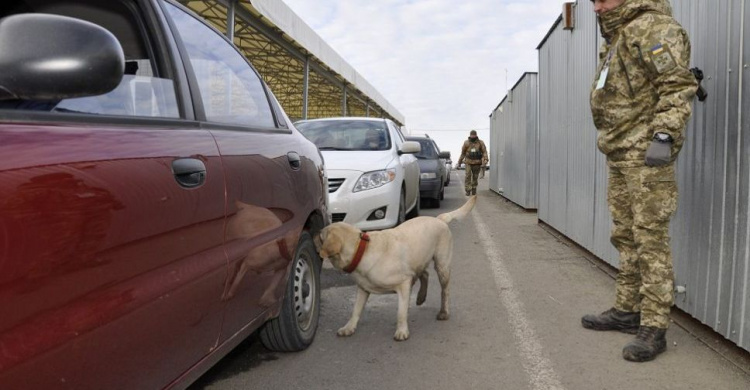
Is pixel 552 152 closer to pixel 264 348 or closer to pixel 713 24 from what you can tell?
pixel 713 24

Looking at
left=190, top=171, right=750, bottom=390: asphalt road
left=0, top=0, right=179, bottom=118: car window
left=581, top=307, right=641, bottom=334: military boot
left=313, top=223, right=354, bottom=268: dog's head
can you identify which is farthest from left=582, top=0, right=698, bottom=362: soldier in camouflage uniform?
left=0, top=0, right=179, bottom=118: car window

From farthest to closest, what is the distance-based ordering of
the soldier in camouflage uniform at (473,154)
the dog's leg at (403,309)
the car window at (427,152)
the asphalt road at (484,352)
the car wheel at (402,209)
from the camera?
the soldier in camouflage uniform at (473,154) < the car window at (427,152) < the car wheel at (402,209) < the dog's leg at (403,309) < the asphalt road at (484,352)

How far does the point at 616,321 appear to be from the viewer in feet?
12.2

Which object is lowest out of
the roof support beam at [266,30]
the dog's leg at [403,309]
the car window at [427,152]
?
the dog's leg at [403,309]

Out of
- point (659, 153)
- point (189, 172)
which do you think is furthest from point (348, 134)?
point (189, 172)

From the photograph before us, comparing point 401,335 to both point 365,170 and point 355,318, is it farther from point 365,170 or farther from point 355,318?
point 365,170

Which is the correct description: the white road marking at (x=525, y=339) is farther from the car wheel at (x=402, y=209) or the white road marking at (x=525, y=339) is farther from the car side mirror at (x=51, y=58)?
the car side mirror at (x=51, y=58)

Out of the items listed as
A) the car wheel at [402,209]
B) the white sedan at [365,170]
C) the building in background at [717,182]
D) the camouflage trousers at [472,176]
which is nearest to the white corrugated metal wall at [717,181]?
the building in background at [717,182]

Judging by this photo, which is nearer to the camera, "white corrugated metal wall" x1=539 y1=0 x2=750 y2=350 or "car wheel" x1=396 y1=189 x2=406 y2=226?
"white corrugated metal wall" x1=539 y1=0 x2=750 y2=350

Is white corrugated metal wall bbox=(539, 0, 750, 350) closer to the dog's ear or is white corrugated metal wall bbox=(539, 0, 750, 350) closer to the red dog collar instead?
the red dog collar

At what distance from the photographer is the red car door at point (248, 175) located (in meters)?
2.22

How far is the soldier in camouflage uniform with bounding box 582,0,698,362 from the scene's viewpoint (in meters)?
3.05

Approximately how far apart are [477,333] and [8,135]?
312 centimetres

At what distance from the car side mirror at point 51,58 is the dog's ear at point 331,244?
2.09 meters
